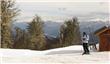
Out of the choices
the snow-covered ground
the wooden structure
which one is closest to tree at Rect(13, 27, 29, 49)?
the snow-covered ground

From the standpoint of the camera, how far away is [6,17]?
3186 centimetres

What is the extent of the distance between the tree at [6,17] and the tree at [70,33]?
29.7 ft

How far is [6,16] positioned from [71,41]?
35.1 feet

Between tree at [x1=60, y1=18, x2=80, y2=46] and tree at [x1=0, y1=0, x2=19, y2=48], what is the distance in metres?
9.05

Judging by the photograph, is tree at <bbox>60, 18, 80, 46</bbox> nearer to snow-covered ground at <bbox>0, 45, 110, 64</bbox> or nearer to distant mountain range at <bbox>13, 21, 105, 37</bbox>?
→ distant mountain range at <bbox>13, 21, 105, 37</bbox>

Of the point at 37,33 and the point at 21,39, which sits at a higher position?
the point at 37,33

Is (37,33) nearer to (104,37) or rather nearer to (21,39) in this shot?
(21,39)

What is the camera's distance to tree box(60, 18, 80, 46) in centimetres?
3947

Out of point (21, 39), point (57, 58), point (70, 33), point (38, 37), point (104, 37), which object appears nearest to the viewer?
point (57, 58)

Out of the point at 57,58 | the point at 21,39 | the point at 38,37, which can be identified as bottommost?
the point at 21,39

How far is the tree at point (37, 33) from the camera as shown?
125 feet

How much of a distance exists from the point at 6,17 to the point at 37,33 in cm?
757

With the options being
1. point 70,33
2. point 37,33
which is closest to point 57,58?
point 37,33

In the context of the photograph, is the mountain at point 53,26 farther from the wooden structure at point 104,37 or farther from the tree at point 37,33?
the wooden structure at point 104,37
